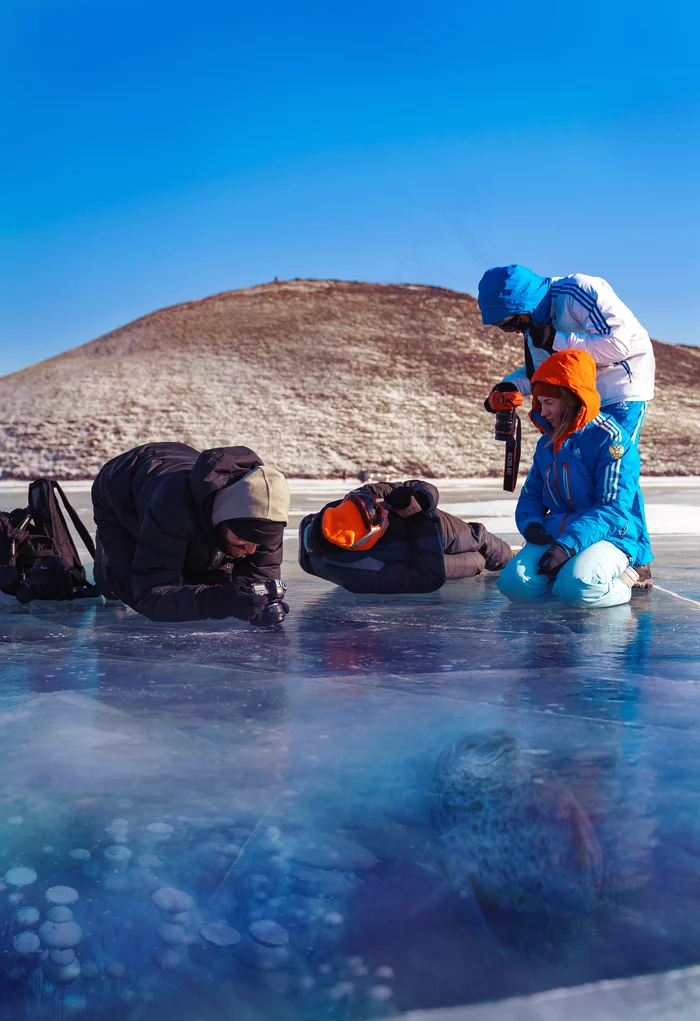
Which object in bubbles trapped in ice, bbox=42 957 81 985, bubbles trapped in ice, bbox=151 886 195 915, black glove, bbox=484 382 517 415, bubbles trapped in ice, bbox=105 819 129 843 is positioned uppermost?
black glove, bbox=484 382 517 415

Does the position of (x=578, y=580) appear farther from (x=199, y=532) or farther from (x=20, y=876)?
(x=20, y=876)

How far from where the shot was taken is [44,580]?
13.8 ft

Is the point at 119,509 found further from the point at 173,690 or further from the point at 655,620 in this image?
the point at 655,620

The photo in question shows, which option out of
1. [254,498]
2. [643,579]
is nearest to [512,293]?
[643,579]

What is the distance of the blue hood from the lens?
4195 millimetres

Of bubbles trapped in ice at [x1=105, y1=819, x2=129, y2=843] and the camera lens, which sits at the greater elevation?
the camera lens

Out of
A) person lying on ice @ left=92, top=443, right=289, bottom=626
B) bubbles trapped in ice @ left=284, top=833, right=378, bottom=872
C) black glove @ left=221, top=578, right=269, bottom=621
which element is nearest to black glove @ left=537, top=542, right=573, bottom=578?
person lying on ice @ left=92, top=443, right=289, bottom=626

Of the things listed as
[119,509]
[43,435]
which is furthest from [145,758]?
[43,435]

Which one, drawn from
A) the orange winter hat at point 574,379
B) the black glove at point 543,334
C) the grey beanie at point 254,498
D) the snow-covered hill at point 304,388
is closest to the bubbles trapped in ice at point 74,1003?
the grey beanie at point 254,498

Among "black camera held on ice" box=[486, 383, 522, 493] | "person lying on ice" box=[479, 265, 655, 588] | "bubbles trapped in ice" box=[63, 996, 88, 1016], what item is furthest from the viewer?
"black camera held on ice" box=[486, 383, 522, 493]

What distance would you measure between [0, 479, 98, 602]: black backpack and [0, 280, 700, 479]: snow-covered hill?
108 ft

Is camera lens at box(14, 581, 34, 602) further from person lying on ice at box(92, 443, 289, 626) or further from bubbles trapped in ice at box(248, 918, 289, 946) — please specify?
bubbles trapped in ice at box(248, 918, 289, 946)

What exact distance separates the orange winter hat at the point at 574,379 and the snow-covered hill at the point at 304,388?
3288 centimetres

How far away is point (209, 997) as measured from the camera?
1.29m
